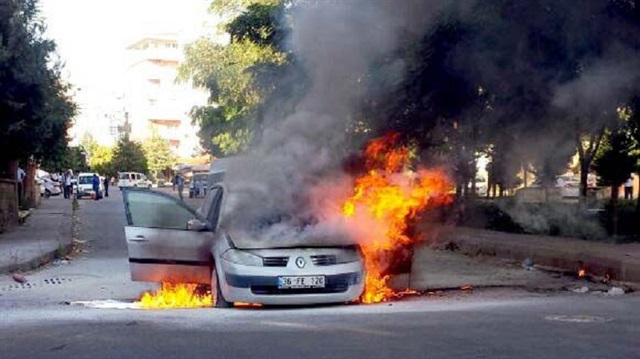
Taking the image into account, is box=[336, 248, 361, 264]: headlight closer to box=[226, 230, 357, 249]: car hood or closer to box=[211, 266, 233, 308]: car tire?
box=[226, 230, 357, 249]: car hood

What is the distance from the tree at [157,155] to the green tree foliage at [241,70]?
55163mm

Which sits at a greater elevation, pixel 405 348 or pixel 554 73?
pixel 554 73

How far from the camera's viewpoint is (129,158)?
80.6m

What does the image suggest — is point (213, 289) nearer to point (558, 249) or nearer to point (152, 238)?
point (152, 238)

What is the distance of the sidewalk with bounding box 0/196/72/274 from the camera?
14.0 meters

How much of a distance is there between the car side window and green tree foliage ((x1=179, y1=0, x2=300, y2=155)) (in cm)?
289

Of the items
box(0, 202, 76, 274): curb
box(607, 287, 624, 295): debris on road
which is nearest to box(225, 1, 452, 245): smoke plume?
box(607, 287, 624, 295): debris on road

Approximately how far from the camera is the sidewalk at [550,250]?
483 inches

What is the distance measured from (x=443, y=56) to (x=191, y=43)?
15217 millimetres

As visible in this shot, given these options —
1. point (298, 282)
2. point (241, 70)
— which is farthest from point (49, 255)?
point (298, 282)

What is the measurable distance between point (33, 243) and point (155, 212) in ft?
29.5

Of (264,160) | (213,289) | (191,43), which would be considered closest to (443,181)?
(264,160)

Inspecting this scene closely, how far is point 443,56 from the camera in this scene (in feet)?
39.9

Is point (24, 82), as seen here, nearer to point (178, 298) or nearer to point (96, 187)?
point (178, 298)
